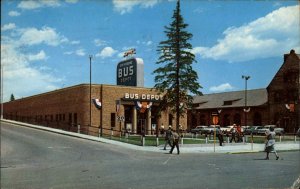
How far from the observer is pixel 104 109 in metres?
49.2

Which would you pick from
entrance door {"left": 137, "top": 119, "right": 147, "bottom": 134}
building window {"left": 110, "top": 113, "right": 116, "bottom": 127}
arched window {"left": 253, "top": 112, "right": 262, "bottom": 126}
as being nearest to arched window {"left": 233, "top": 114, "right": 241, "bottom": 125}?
arched window {"left": 253, "top": 112, "right": 262, "bottom": 126}

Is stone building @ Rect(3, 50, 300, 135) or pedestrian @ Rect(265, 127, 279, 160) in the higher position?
stone building @ Rect(3, 50, 300, 135)

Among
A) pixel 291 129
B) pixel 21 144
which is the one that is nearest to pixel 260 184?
pixel 21 144

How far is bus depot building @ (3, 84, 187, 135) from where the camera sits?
4831 centimetres

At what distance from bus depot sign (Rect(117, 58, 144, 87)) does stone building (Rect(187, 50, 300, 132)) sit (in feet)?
27.2

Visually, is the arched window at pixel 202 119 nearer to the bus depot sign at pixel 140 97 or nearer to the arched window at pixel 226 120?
the arched window at pixel 226 120

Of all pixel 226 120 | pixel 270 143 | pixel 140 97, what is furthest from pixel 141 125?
pixel 270 143

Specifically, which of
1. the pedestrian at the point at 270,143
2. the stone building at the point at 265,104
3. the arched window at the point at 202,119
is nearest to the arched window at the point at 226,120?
the stone building at the point at 265,104

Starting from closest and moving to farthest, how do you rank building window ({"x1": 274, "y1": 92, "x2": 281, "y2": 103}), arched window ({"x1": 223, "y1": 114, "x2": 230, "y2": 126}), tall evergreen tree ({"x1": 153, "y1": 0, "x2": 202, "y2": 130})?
tall evergreen tree ({"x1": 153, "y1": 0, "x2": 202, "y2": 130}) < building window ({"x1": 274, "y1": 92, "x2": 281, "y2": 103}) < arched window ({"x1": 223, "y1": 114, "x2": 230, "y2": 126})

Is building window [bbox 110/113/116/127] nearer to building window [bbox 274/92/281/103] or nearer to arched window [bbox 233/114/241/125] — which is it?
building window [bbox 274/92/281/103]

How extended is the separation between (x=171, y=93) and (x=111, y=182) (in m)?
30.8

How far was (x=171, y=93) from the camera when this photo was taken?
43.6 meters

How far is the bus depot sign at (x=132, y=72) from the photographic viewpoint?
52.2 metres

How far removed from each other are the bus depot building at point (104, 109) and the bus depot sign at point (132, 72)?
134 centimetres
